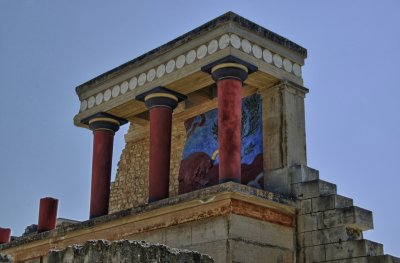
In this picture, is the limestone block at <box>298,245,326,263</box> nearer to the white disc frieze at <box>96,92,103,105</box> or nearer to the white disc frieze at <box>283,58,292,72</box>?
the white disc frieze at <box>283,58,292,72</box>

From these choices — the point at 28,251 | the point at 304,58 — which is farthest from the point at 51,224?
the point at 304,58

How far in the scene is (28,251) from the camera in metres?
15.7

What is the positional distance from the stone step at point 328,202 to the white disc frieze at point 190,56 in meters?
3.96

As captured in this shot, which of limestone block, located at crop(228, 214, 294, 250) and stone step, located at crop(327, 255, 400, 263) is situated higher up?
limestone block, located at crop(228, 214, 294, 250)

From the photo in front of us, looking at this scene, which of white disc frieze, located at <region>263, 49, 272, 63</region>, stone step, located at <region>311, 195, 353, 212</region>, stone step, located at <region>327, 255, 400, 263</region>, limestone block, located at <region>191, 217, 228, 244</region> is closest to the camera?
stone step, located at <region>327, 255, 400, 263</region>

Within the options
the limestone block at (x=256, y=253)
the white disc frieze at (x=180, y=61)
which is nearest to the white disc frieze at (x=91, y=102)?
the white disc frieze at (x=180, y=61)

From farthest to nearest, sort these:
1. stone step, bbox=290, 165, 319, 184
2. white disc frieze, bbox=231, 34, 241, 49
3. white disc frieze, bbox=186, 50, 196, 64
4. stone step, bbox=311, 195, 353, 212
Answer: white disc frieze, bbox=186, 50, 196, 64 → white disc frieze, bbox=231, 34, 241, 49 → stone step, bbox=290, 165, 319, 184 → stone step, bbox=311, 195, 353, 212

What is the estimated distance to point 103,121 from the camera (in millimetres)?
15961

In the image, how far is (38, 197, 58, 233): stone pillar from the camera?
54.3 feet

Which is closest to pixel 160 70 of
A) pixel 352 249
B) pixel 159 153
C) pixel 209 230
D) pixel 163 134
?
pixel 163 134

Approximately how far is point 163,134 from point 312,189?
3.58 m

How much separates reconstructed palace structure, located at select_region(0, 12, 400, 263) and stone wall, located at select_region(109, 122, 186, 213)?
1.9 inches

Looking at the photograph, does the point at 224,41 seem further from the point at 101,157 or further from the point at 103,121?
the point at 101,157

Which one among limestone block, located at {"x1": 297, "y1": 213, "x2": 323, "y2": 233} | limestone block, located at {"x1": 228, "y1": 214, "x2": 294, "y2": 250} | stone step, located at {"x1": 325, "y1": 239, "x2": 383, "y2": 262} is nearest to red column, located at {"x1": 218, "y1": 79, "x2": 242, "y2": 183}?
limestone block, located at {"x1": 228, "y1": 214, "x2": 294, "y2": 250}
